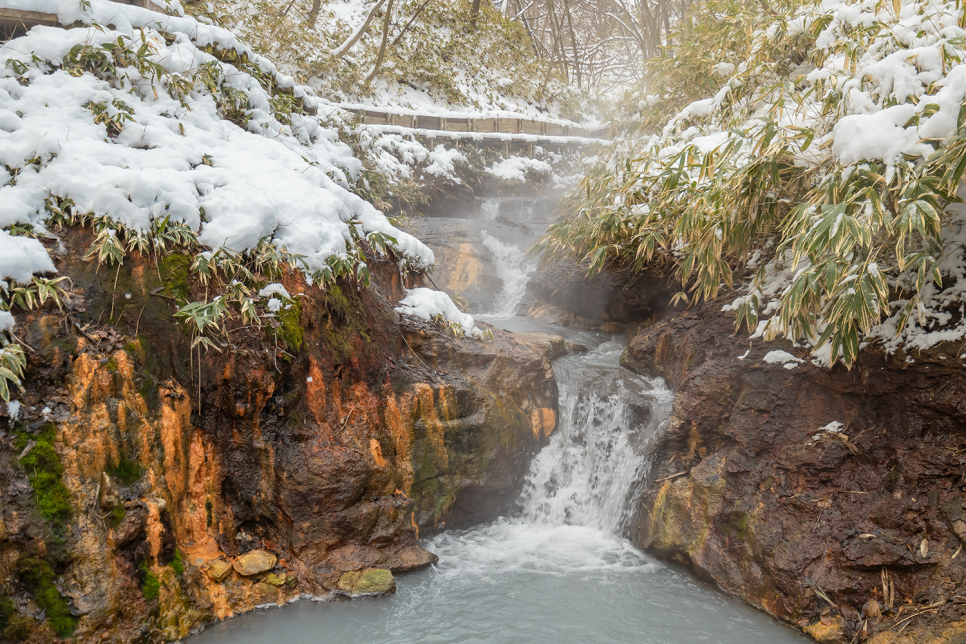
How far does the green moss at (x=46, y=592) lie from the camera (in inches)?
133

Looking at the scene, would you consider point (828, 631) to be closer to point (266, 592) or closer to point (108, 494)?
point (266, 592)

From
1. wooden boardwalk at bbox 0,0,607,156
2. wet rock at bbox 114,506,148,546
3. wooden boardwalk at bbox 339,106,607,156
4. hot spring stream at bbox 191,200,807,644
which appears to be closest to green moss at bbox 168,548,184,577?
wet rock at bbox 114,506,148,546

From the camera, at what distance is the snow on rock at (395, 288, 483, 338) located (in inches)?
236

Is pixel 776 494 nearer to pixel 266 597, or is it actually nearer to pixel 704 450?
pixel 704 450

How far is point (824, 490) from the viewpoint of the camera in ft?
15.1

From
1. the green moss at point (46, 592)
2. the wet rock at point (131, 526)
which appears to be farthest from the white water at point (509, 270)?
the green moss at point (46, 592)

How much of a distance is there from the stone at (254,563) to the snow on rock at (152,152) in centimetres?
242

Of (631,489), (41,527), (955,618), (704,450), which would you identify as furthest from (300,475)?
(955,618)

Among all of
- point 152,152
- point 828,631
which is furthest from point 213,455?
point 828,631

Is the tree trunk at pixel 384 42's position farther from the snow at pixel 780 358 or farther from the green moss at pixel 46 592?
the green moss at pixel 46 592

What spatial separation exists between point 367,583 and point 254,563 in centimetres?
93

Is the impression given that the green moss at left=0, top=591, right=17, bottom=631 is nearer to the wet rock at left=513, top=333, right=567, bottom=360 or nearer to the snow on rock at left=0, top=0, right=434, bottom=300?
the snow on rock at left=0, top=0, right=434, bottom=300

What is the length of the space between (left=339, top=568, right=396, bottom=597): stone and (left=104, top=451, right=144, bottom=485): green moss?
1791 mm

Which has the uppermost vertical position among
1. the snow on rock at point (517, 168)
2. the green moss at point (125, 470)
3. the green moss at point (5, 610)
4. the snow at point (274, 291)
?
the snow on rock at point (517, 168)
